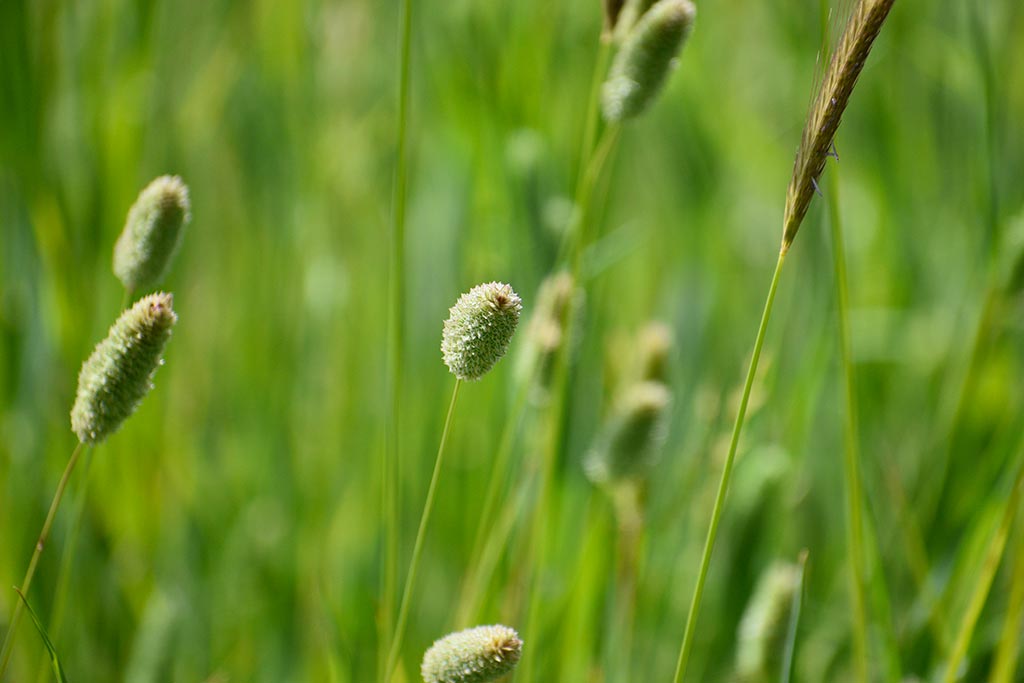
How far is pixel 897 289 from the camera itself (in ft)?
4.07

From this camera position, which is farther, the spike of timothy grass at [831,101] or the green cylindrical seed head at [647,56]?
the green cylindrical seed head at [647,56]

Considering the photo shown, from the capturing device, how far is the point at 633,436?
0.69m

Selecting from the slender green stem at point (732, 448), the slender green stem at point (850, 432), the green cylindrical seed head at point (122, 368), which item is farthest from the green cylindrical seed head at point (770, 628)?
the green cylindrical seed head at point (122, 368)

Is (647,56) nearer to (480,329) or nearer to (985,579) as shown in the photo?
(480,329)

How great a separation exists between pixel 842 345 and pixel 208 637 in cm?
63

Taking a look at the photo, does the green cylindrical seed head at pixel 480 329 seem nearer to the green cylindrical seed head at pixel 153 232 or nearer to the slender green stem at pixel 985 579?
the green cylindrical seed head at pixel 153 232

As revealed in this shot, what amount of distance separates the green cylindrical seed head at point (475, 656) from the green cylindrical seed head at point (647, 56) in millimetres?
330

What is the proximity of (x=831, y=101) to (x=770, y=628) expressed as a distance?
15.8 inches

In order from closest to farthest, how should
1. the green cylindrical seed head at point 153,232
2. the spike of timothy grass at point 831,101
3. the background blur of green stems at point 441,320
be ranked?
the spike of timothy grass at point 831,101
the green cylindrical seed head at point 153,232
the background blur of green stems at point 441,320

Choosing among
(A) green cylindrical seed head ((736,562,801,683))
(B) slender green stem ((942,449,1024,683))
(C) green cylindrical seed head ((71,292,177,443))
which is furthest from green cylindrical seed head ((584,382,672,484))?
(C) green cylindrical seed head ((71,292,177,443))

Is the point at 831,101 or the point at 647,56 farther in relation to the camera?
the point at 647,56

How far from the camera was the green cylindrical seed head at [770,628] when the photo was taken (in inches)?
26.6

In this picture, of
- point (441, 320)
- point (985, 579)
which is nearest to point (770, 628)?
point (985, 579)

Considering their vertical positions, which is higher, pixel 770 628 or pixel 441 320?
pixel 441 320
